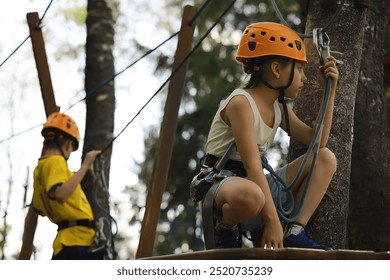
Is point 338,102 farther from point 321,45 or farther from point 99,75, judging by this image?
point 99,75

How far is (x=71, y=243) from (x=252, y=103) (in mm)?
2895

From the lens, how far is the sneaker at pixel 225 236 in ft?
16.1

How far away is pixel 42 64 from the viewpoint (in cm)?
922

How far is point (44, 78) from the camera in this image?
30.1ft

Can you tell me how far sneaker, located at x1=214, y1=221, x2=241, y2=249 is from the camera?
4.91 m

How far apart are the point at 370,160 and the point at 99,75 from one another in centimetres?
495

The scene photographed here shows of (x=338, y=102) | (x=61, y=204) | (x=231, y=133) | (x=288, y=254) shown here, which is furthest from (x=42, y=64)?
(x=288, y=254)

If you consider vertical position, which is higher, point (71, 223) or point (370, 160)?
point (370, 160)

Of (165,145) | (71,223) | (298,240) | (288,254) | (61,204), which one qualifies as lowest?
(288,254)

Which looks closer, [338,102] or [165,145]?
[338,102]

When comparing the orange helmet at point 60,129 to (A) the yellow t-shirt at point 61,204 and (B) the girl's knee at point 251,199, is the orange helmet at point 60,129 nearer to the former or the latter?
(A) the yellow t-shirt at point 61,204

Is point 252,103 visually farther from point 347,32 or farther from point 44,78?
point 44,78

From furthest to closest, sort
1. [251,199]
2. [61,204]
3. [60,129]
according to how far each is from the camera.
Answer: [60,129], [61,204], [251,199]

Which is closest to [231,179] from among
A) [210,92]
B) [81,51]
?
[210,92]
